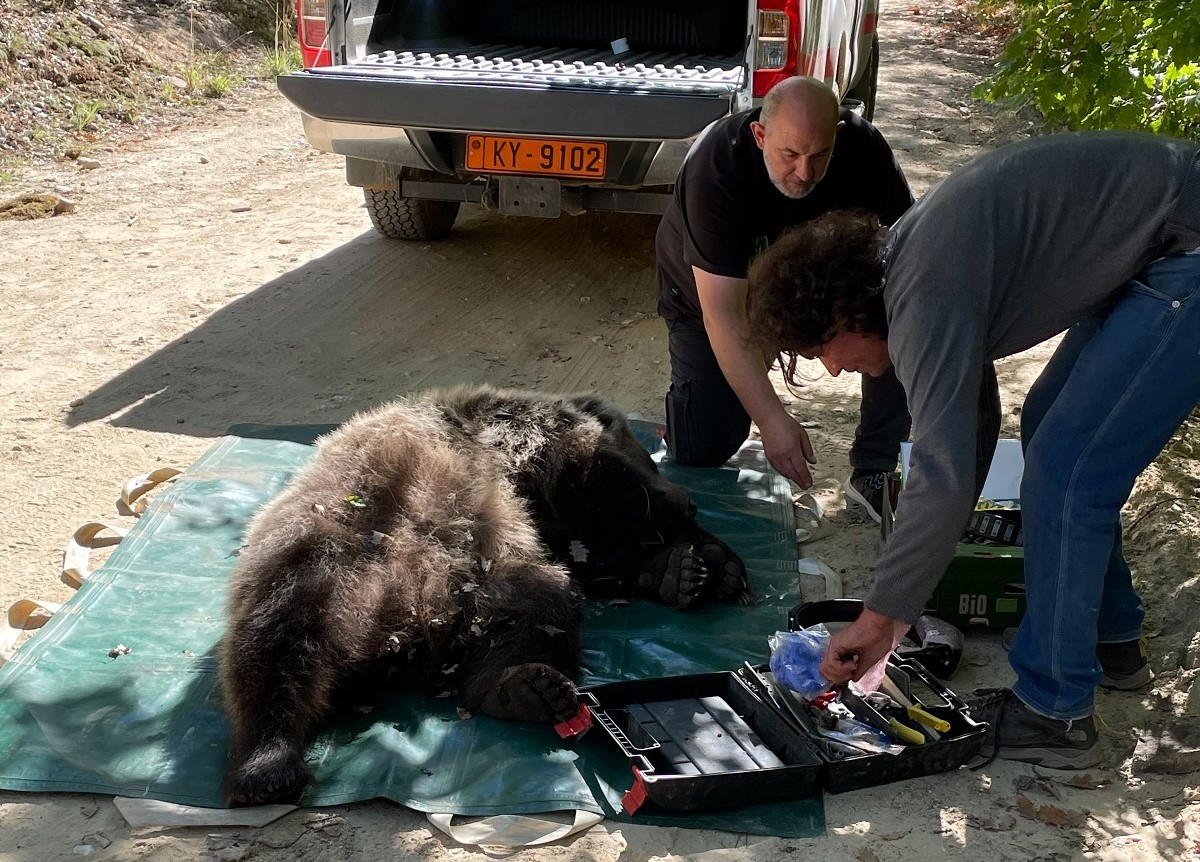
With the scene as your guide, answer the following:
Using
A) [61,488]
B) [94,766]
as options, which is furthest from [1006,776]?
[61,488]

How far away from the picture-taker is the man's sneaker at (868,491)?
4.96m

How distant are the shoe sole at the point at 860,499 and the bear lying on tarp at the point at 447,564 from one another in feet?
2.91

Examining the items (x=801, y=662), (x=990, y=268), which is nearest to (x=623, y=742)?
(x=801, y=662)

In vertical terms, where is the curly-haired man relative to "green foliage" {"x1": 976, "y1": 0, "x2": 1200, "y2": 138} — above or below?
below

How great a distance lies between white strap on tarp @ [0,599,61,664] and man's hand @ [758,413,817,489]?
2588 mm

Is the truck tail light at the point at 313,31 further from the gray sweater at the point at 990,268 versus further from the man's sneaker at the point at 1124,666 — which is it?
the man's sneaker at the point at 1124,666

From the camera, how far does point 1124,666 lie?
3.67 m

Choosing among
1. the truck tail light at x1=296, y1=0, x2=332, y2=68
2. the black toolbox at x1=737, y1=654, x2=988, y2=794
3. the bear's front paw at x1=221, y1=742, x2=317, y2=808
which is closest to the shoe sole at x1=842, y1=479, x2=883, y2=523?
the black toolbox at x1=737, y1=654, x2=988, y2=794

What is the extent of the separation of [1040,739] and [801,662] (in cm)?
70

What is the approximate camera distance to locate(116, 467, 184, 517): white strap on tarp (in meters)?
4.95

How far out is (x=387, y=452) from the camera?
13.6 ft

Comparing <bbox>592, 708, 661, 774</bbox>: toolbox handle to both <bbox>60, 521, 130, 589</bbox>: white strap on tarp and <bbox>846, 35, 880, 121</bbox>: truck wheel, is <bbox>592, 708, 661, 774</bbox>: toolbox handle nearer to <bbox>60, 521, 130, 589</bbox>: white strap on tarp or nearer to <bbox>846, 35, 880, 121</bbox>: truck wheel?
<bbox>60, 521, 130, 589</bbox>: white strap on tarp

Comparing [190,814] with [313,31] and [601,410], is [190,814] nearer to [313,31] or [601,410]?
[601,410]

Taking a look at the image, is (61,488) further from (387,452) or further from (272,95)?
(272,95)
